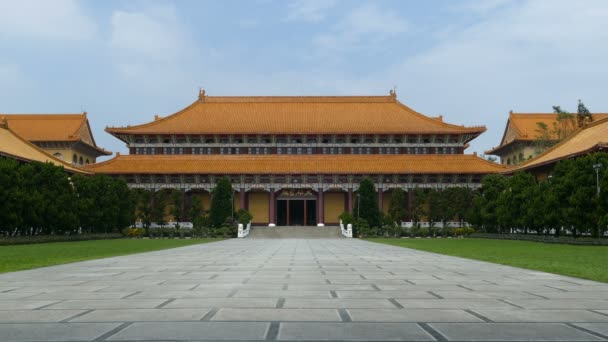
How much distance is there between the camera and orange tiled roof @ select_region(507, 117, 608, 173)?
126 ft

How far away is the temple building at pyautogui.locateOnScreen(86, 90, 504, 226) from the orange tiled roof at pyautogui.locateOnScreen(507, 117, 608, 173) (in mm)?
Answer: 10670

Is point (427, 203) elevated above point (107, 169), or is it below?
below

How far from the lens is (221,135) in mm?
61688

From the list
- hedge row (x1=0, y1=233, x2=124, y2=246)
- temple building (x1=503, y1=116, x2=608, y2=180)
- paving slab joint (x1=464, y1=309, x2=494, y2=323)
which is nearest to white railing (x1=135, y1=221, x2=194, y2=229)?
hedge row (x1=0, y1=233, x2=124, y2=246)

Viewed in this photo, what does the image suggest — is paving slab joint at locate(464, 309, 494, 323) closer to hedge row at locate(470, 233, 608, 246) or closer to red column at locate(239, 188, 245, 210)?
hedge row at locate(470, 233, 608, 246)

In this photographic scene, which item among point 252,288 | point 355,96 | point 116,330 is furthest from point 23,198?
point 355,96

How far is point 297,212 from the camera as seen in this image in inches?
2515

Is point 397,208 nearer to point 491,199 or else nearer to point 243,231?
point 491,199

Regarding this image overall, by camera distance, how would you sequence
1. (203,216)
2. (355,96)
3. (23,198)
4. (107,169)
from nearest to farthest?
1. (23,198)
2. (203,216)
3. (107,169)
4. (355,96)

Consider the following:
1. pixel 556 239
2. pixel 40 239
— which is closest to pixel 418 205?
pixel 556 239

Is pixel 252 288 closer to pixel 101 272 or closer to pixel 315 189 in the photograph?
pixel 101 272

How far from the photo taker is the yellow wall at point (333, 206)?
63.5m

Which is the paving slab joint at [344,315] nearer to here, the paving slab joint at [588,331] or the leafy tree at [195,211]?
the paving slab joint at [588,331]

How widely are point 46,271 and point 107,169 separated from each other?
4711 centimetres
